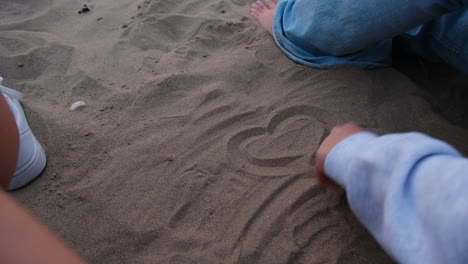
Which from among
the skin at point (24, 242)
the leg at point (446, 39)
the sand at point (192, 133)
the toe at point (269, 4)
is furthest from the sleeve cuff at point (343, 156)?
the toe at point (269, 4)

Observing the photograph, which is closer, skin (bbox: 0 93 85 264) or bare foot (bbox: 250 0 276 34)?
skin (bbox: 0 93 85 264)

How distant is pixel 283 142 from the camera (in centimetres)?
144

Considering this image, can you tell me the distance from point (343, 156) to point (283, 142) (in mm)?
474

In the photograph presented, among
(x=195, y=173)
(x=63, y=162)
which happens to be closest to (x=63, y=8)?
(x=63, y=162)

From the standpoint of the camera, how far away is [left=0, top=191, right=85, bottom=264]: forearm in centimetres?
56

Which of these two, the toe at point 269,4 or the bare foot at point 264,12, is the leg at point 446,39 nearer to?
the bare foot at point 264,12

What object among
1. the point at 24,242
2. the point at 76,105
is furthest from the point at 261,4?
the point at 24,242

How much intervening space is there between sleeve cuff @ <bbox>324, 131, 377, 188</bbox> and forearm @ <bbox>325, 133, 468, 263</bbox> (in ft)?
0.05

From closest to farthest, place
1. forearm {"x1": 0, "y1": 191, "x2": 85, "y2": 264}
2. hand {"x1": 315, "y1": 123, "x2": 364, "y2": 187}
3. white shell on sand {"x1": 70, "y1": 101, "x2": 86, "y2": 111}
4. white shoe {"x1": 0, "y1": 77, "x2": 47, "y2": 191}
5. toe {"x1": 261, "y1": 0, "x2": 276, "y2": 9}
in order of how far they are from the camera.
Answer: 1. forearm {"x1": 0, "y1": 191, "x2": 85, "y2": 264}
2. hand {"x1": 315, "y1": 123, "x2": 364, "y2": 187}
3. white shoe {"x1": 0, "y1": 77, "x2": 47, "y2": 191}
4. white shell on sand {"x1": 70, "y1": 101, "x2": 86, "y2": 111}
5. toe {"x1": 261, "y1": 0, "x2": 276, "y2": 9}

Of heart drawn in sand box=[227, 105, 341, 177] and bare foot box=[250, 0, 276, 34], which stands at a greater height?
bare foot box=[250, 0, 276, 34]

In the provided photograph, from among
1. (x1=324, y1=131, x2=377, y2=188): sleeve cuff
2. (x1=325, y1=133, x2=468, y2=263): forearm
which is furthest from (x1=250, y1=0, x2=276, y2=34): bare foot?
(x1=325, y1=133, x2=468, y2=263): forearm

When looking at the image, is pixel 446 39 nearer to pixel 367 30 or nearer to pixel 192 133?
pixel 367 30

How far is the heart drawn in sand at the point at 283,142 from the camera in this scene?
1352 millimetres

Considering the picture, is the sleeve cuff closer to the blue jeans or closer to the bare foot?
the blue jeans
